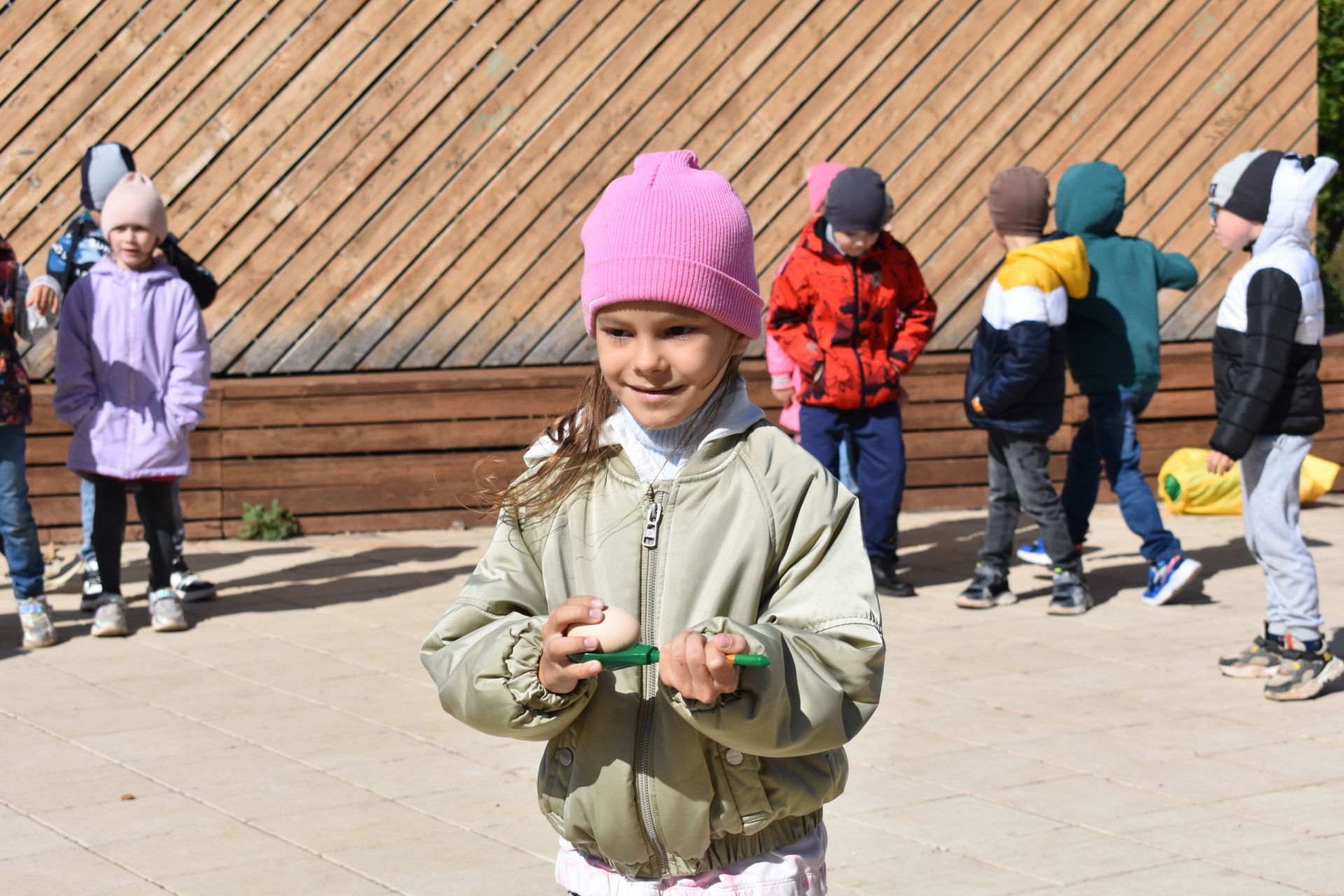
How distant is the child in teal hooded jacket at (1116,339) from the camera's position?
7344 millimetres

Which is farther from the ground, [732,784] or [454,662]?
[454,662]

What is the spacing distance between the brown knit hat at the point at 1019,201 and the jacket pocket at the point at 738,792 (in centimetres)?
510

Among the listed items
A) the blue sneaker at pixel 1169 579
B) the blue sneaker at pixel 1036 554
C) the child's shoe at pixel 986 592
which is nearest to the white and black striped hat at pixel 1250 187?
the blue sneaker at pixel 1169 579

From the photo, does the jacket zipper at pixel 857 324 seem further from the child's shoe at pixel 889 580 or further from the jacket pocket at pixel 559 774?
the jacket pocket at pixel 559 774

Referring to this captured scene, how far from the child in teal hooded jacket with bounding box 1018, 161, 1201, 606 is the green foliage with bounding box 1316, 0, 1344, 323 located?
9094mm

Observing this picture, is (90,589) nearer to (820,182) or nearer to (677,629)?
(820,182)

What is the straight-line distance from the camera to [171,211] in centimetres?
883

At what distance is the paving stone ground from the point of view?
411 centimetres

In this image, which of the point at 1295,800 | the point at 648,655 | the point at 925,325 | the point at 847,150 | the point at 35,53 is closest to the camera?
the point at 648,655

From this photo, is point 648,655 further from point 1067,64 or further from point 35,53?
point 1067,64

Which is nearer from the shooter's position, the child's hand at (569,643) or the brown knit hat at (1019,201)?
the child's hand at (569,643)

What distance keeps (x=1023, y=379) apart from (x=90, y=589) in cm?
406

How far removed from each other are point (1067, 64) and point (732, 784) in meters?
8.23

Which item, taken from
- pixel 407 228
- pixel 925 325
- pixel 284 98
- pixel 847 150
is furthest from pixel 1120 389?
pixel 284 98
